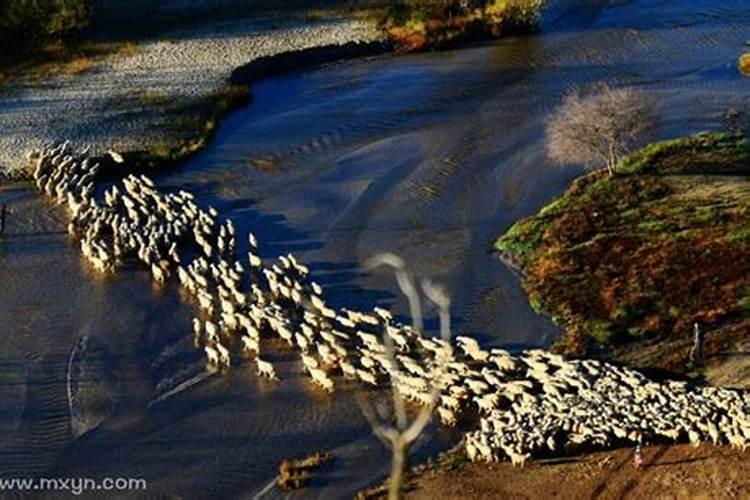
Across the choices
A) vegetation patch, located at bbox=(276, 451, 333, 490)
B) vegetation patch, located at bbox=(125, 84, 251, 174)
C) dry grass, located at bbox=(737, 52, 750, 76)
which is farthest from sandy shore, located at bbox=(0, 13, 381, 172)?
vegetation patch, located at bbox=(276, 451, 333, 490)

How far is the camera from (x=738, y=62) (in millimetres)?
51375

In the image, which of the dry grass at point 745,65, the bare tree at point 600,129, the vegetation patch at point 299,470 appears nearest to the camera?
the vegetation patch at point 299,470

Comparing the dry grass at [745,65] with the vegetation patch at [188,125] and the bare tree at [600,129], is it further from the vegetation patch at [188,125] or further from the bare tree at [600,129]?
the vegetation patch at [188,125]

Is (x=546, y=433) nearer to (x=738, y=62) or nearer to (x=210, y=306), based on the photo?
(x=210, y=306)

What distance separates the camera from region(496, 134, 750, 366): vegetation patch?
3312 centimetres

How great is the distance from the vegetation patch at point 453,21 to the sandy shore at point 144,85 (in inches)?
57.6

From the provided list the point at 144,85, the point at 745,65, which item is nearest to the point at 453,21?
the point at 745,65

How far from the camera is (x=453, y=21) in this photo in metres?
56.6

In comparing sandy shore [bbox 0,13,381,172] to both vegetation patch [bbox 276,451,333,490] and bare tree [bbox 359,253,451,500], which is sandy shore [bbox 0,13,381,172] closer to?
bare tree [bbox 359,253,451,500]

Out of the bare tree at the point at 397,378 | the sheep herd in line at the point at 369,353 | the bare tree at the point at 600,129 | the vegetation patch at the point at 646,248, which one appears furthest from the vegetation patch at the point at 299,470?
the bare tree at the point at 600,129

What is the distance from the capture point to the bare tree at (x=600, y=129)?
1658 inches

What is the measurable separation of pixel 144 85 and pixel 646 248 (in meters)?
25.1

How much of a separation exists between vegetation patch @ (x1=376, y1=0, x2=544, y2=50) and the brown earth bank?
31749mm

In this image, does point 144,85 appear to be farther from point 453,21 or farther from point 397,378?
point 397,378
